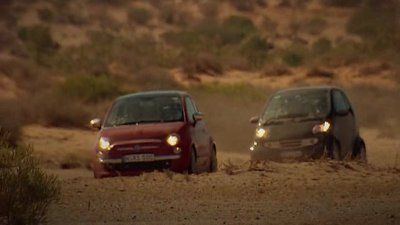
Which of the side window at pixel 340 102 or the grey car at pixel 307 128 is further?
the side window at pixel 340 102

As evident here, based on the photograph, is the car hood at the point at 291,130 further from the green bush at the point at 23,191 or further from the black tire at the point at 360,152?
the green bush at the point at 23,191

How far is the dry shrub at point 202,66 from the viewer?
48.1 m

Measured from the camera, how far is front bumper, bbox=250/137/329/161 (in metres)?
20.4

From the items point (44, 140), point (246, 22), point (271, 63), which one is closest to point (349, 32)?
point (246, 22)

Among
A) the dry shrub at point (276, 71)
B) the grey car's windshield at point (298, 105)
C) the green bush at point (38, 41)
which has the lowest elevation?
the grey car's windshield at point (298, 105)

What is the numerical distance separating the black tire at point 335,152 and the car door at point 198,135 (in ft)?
7.07

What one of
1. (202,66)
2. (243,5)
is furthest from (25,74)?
(243,5)

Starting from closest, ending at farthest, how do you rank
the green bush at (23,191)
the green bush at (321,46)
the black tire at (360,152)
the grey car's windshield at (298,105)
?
1. the green bush at (23,191)
2. the grey car's windshield at (298,105)
3. the black tire at (360,152)
4. the green bush at (321,46)

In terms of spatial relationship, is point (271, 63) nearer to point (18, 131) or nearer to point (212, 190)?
point (18, 131)

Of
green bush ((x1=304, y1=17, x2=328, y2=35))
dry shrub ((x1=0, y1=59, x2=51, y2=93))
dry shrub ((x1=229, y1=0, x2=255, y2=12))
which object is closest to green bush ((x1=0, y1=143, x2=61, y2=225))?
dry shrub ((x1=0, y1=59, x2=51, y2=93))

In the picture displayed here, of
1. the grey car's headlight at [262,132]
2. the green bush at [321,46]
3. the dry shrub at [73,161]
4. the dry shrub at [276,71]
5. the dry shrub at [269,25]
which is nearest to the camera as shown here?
the grey car's headlight at [262,132]

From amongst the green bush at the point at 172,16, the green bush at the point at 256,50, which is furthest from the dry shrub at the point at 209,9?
the green bush at the point at 256,50

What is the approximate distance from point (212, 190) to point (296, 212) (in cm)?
283

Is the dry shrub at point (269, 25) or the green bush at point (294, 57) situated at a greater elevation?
the dry shrub at point (269, 25)
